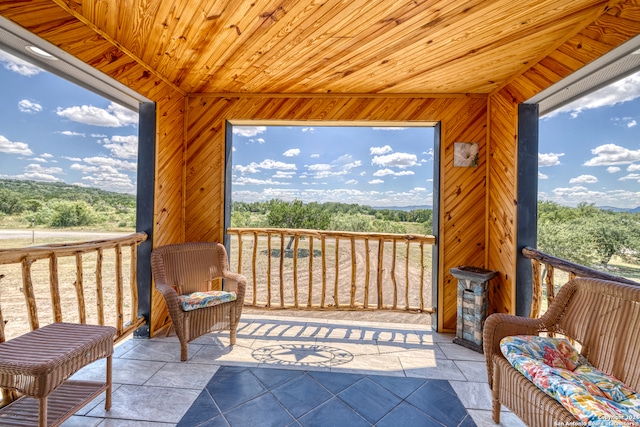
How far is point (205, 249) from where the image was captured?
3.04 metres

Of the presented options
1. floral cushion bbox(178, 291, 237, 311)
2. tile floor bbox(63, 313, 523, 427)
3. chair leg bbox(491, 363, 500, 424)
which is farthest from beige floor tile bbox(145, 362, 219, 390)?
chair leg bbox(491, 363, 500, 424)

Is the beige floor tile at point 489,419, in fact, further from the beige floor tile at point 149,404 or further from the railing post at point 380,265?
the beige floor tile at point 149,404

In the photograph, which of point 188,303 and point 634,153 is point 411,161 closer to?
point 634,153

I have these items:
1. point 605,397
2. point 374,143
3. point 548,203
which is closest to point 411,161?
point 374,143

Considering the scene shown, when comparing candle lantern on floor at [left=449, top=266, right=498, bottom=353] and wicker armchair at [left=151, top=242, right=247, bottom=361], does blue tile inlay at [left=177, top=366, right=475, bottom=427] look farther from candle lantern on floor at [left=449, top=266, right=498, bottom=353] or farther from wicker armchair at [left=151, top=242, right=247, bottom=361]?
candle lantern on floor at [left=449, top=266, right=498, bottom=353]

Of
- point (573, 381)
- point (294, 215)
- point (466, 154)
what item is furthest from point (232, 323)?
point (294, 215)

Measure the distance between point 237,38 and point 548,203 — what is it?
3471 millimetres

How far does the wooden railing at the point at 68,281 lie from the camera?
1.84 m

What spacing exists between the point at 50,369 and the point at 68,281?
1.46m

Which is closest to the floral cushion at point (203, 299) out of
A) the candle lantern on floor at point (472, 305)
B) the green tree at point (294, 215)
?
the candle lantern on floor at point (472, 305)

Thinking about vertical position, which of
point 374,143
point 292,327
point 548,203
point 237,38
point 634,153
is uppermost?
point 374,143

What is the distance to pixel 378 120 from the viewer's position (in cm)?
323

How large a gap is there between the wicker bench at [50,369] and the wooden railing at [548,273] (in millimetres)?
3216

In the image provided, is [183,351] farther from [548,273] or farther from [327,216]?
[327,216]
